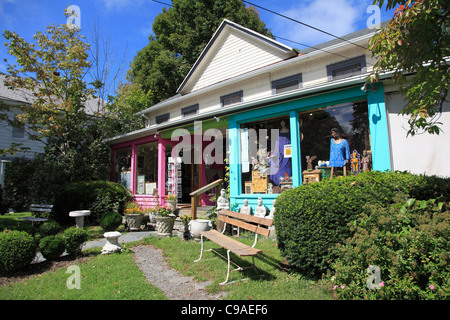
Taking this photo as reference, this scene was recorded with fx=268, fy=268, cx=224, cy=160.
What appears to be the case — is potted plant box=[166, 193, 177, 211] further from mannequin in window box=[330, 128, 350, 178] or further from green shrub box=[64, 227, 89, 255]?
mannequin in window box=[330, 128, 350, 178]

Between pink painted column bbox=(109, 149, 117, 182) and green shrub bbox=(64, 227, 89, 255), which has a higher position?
pink painted column bbox=(109, 149, 117, 182)

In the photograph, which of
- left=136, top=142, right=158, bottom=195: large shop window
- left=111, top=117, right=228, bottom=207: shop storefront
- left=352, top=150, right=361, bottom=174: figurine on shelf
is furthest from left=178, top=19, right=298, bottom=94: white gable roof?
left=352, top=150, right=361, bottom=174: figurine on shelf

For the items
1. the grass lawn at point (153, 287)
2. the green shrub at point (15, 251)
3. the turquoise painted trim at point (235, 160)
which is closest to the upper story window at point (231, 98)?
the turquoise painted trim at point (235, 160)

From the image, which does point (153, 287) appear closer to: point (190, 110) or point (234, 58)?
point (190, 110)

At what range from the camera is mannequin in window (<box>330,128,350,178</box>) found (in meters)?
6.97

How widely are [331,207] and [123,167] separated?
11895mm

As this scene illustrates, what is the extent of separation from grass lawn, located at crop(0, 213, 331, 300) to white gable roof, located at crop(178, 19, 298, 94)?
8.67 m

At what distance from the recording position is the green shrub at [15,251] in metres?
4.80

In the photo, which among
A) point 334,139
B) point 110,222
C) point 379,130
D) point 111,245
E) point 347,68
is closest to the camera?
point 379,130

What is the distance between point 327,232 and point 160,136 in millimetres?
8942

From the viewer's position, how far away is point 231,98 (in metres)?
12.1

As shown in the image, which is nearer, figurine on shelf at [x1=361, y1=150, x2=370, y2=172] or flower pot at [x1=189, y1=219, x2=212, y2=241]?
figurine on shelf at [x1=361, y1=150, x2=370, y2=172]

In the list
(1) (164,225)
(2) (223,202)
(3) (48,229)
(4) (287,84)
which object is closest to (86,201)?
(3) (48,229)

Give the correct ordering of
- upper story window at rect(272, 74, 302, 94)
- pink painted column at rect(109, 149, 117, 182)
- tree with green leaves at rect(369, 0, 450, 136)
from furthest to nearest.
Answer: pink painted column at rect(109, 149, 117, 182) → upper story window at rect(272, 74, 302, 94) → tree with green leaves at rect(369, 0, 450, 136)
